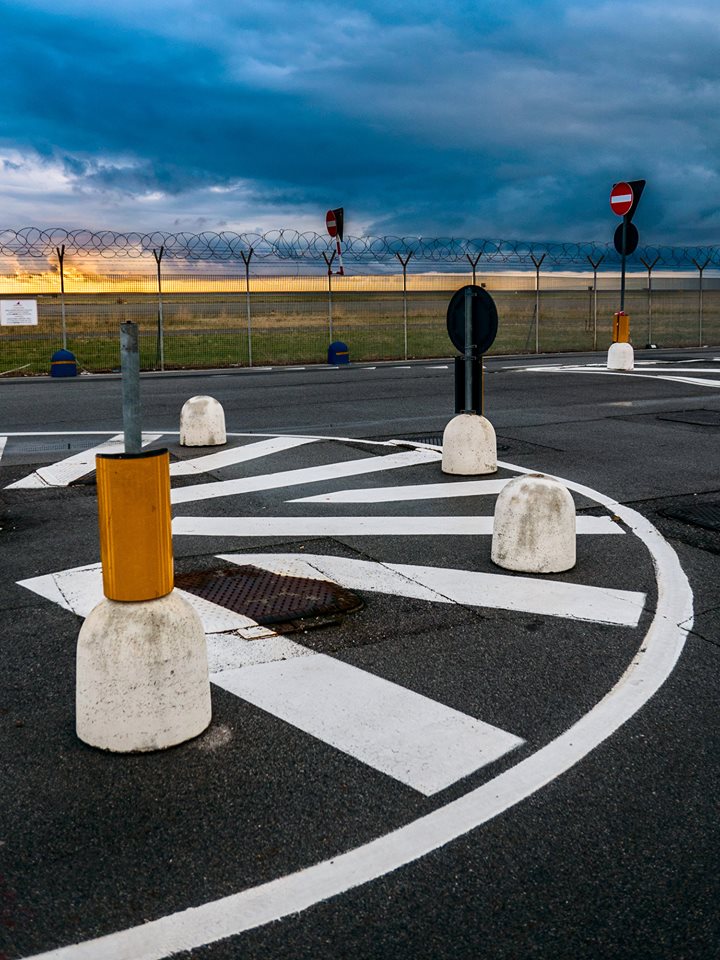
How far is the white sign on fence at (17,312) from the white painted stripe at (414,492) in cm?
1640

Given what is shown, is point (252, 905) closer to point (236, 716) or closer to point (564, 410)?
point (236, 716)

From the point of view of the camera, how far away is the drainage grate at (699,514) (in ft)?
24.1

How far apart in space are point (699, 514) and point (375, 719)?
4452 mm

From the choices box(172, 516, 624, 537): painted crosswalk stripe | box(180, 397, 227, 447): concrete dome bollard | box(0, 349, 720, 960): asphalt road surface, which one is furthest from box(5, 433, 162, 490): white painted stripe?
box(172, 516, 624, 537): painted crosswalk stripe

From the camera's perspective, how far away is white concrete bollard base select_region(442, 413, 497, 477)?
9.29 metres

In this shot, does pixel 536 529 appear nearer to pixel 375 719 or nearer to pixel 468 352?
pixel 375 719

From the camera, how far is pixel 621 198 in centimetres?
2361

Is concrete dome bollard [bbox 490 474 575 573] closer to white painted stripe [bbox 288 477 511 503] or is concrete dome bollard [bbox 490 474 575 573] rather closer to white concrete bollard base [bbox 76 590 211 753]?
white painted stripe [bbox 288 477 511 503]

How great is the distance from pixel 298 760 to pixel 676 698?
1.69 m

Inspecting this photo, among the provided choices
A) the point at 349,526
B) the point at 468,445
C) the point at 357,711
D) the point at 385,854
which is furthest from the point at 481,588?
the point at 468,445

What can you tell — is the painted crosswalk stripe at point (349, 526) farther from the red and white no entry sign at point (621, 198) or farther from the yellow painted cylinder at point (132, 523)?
the red and white no entry sign at point (621, 198)

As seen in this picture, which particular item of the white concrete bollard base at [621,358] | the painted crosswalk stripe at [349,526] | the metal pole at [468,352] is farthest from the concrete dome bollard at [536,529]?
the white concrete bollard base at [621,358]

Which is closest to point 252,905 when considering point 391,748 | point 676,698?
point 391,748

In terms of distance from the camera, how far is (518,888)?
294 centimetres
